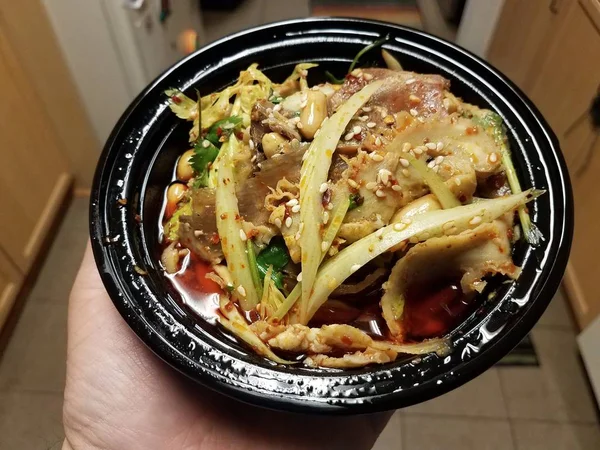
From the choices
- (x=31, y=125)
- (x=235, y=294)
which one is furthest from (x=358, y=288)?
(x=31, y=125)

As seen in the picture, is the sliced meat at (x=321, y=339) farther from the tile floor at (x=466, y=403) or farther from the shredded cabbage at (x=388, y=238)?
the tile floor at (x=466, y=403)

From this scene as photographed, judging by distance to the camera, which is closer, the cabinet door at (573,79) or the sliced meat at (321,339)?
the sliced meat at (321,339)

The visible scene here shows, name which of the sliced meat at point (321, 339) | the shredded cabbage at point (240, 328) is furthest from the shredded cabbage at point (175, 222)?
the sliced meat at point (321, 339)

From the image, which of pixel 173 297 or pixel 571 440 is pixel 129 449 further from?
pixel 571 440

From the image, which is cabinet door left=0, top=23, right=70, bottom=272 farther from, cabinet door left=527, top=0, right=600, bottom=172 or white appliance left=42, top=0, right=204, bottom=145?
cabinet door left=527, top=0, right=600, bottom=172

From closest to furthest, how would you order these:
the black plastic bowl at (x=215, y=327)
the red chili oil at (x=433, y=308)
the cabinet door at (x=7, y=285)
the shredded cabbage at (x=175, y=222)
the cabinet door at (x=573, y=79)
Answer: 1. the black plastic bowl at (x=215, y=327)
2. the red chili oil at (x=433, y=308)
3. the shredded cabbage at (x=175, y=222)
4. the cabinet door at (x=573, y=79)
5. the cabinet door at (x=7, y=285)

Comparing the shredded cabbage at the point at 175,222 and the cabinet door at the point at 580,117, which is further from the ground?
the shredded cabbage at the point at 175,222

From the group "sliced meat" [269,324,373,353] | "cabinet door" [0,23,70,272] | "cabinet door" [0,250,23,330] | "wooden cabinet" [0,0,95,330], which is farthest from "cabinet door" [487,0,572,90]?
"cabinet door" [0,250,23,330]

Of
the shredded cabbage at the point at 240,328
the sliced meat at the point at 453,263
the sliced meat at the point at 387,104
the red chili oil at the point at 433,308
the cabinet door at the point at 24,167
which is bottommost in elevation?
the cabinet door at the point at 24,167
